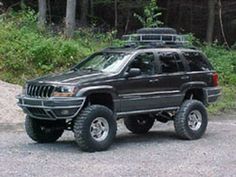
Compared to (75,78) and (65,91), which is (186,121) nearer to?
(75,78)

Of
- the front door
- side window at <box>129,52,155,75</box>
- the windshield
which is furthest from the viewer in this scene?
side window at <box>129,52,155,75</box>

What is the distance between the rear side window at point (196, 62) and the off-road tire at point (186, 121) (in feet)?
2.74

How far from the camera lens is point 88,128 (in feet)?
33.2

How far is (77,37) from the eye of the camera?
22.2 meters

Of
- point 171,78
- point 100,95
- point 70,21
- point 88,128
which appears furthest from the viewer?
point 70,21

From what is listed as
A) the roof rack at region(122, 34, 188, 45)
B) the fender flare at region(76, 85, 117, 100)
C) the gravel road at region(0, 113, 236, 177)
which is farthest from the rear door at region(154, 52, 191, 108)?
the fender flare at region(76, 85, 117, 100)

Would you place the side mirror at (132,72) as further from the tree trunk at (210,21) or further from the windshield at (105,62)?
the tree trunk at (210,21)

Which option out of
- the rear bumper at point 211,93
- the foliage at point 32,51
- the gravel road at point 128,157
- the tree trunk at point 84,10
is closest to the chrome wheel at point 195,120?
the gravel road at point 128,157

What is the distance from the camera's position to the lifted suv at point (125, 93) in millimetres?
10172

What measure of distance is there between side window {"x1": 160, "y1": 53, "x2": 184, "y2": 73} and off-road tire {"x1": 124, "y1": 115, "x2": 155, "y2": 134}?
1.39 metres

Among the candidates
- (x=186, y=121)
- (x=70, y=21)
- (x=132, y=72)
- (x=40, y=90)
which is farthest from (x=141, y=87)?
(x=70, y=21)

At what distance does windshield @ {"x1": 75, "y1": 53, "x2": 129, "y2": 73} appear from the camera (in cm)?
1109

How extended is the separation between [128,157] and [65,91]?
166 cm

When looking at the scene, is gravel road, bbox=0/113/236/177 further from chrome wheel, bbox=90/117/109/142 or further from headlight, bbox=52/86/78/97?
headlight, bbox=52/86/78/97
